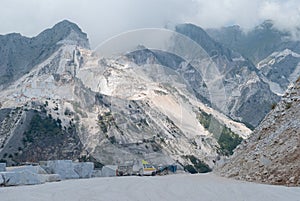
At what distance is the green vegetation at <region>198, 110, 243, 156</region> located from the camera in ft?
340

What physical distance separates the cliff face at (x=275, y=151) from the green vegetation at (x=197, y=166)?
188 feet

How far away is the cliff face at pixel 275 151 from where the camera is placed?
1512cm

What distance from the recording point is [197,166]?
83312mm

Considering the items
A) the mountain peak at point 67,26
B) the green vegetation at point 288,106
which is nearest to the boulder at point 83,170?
the green vegetation at point 288,106

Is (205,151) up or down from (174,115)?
down

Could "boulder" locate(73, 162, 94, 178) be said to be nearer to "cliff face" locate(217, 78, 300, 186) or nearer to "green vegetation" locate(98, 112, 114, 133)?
"cliff face" locate(217, 78, 300, 186)

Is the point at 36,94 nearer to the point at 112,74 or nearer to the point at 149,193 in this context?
the point at 112,74

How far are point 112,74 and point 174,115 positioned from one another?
2801 centimetres

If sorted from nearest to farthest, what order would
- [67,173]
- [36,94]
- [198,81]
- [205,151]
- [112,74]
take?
[67,173] < [205,151] < [36,94] < [112,74] < [198,81]

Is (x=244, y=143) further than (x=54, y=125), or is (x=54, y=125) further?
(x=54, y=125)

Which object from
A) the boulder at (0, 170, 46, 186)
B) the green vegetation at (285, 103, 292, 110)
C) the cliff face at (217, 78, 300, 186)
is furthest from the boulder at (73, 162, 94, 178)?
the green vegetation at (285, 103, 292, 110)

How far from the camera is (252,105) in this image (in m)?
196

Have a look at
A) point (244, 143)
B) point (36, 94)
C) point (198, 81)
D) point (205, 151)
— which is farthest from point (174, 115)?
point (244, 143)

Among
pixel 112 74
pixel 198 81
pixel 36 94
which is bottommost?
pixel 36 94
